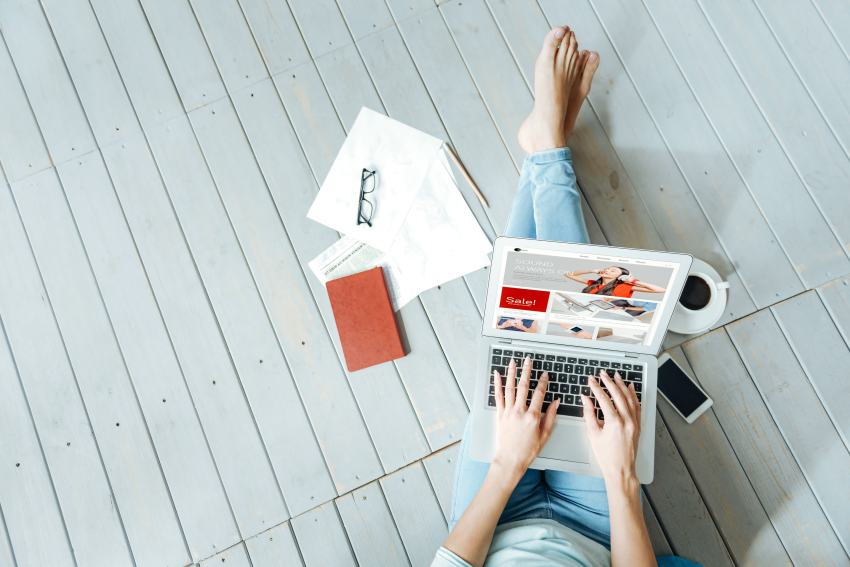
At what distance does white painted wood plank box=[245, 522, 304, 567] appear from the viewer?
1187mm

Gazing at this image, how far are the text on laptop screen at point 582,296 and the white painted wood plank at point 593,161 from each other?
32cm

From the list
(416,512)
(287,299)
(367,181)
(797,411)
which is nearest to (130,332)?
(287,299)

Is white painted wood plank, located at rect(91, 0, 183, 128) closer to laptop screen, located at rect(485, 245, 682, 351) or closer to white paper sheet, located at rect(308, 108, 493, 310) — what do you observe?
white paper sheet, located at rect(308, 108, 493, 310)

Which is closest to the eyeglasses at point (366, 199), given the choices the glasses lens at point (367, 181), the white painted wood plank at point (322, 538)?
the glasses lens at point (367, 181)

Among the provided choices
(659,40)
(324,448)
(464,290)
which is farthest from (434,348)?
(659,40)

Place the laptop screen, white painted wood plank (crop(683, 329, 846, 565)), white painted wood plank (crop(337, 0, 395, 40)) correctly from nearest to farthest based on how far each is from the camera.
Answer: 1. the laptop screen
2. white painted wood plank (crop(683, 329, 846, 565))
3. white painted wood plank (crop(337, 0, 395, 40))

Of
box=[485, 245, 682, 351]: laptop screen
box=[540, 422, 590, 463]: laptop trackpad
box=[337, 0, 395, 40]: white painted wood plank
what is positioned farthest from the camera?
box=[337, 0, 395, 40]: white painted wood plank

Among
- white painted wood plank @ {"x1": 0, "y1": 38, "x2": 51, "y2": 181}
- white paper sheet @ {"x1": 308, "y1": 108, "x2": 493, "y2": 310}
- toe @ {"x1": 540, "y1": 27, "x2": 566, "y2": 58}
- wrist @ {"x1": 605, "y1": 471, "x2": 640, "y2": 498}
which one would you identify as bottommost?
wrist @ {"x1": 605, "y1": 471, "x2": 640, "y2": 498}

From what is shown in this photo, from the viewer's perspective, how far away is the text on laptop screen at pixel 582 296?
0.91 metres

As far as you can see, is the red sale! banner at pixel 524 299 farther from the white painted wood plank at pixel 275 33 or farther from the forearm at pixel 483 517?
the white painted wood plank at pixel 275 33

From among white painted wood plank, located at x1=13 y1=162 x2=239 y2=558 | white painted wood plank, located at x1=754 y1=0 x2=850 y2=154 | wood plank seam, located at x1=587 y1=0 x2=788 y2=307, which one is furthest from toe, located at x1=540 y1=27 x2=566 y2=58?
white painted wood plank, located at x1=13 y1=162 x2=239 y2=558

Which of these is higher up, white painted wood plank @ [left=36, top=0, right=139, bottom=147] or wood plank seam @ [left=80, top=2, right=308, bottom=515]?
white painted wood plank @ [left=36, top=0, right=139, bottom=147]

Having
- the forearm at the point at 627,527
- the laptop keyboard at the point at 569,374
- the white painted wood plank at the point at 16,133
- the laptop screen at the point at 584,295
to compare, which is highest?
the white painted wood plank at the point at 16,133

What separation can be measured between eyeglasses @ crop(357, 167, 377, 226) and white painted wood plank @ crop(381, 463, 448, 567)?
52 centimetres
